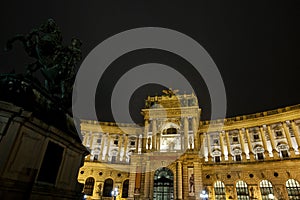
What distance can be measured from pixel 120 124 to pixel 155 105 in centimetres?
1093

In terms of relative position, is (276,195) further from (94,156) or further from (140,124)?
(94,156)

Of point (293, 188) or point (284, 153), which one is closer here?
point (293, 188)

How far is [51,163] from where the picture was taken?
6.68 meters

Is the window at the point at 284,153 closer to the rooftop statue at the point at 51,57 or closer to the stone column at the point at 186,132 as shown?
the stone column at the point at 186,132

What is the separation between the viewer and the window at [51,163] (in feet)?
20.8

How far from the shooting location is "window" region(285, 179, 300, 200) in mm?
30934

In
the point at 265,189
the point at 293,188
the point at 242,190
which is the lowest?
the point at 242,190

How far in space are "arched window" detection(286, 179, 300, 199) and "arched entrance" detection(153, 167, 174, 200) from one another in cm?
1923

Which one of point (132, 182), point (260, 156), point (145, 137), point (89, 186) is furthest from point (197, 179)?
point (89, 186)

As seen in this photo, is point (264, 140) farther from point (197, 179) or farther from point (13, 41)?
point (13, 41)

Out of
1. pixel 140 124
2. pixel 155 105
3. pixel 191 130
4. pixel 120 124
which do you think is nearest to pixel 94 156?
pixel 120 124

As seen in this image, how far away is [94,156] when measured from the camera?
1730 inches

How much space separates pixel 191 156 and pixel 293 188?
56.3 feet

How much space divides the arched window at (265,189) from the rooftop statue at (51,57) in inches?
1470
